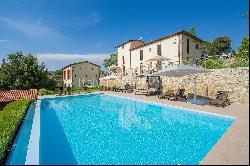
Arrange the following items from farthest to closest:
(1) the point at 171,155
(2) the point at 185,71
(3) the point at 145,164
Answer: (2) the point at 185,71, (1) the point at 171,155, (3) the point at 145,164

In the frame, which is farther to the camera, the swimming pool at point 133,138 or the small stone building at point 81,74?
the small stone building at point 81,74

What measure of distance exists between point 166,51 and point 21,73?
21.2 meters

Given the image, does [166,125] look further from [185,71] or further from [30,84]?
[30,84]

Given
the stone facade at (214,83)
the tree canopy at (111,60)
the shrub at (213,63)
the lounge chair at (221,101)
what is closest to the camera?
the lounge chair at (221,101)

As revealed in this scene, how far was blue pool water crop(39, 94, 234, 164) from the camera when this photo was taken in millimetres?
7262

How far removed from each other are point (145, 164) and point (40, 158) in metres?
3.13

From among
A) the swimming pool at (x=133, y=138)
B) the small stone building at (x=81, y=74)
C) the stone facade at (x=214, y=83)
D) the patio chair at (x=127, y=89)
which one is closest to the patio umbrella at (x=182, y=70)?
the stone facade at (x=214, y=83)

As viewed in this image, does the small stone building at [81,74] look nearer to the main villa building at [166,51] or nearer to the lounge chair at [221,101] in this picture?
the main villa building at [166,51]

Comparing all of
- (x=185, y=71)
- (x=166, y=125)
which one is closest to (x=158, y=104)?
(x=185, y=71)

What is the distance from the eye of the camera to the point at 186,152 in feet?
25.5

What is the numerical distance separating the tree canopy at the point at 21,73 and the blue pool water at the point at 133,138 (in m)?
21.0

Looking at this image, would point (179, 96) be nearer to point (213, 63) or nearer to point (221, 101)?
point (221, 101)

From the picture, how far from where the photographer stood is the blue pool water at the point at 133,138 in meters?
7.26

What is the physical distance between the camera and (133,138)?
31.6 ft
